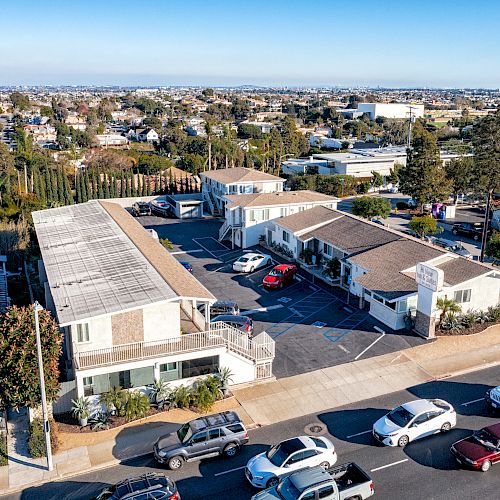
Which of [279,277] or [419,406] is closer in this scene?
[419,406]

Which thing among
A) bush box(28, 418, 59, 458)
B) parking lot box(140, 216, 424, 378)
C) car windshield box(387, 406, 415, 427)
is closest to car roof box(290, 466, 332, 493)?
car windshield box(387, 406, 415, 427)

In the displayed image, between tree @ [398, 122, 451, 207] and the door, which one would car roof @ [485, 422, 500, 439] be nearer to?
the door

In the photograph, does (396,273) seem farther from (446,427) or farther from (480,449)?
(480,449)

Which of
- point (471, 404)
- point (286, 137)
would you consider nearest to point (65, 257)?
point (471, 404)

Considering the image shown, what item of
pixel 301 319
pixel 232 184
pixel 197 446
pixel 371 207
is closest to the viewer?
pixel 197 446

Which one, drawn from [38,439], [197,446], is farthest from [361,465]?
[38,439]

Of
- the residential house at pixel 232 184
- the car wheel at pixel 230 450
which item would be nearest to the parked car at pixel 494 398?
the car wheel at pixel 230 450

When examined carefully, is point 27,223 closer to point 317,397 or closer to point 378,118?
point 317,397
